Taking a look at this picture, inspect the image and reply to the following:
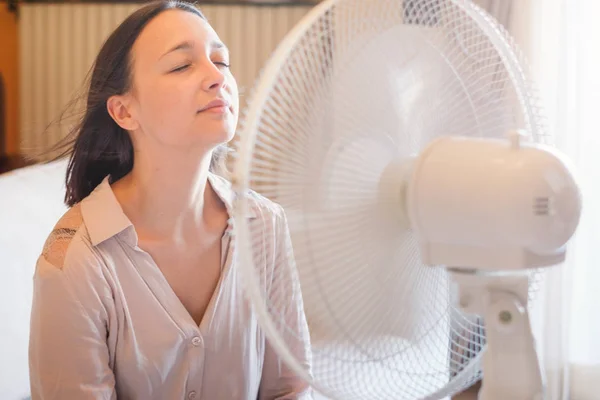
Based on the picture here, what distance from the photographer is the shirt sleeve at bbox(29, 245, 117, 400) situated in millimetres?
1105

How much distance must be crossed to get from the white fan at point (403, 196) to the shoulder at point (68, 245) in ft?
1.30

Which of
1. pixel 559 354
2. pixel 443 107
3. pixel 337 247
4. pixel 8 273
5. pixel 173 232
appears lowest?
pixel 559 354

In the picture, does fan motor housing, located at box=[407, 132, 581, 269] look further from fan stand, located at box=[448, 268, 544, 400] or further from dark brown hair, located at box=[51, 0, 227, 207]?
dark brown hair, located at box=[51, 0, 227, 207]

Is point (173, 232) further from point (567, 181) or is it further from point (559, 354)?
point (559, 354)

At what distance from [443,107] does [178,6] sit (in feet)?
1.65

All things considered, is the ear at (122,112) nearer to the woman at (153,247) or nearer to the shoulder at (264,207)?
the woman at (153,247)

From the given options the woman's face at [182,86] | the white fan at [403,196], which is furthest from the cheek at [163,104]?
the white fan at [403,196]

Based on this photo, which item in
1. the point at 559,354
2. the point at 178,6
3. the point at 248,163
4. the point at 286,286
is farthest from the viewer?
the point at 559,354

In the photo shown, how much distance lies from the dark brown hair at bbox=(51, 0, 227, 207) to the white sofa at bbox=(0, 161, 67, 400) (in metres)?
0.29

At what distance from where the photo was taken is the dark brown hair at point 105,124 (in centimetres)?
120

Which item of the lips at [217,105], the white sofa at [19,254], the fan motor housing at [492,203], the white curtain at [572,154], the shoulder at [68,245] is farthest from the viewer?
the white curtain at [572,154]

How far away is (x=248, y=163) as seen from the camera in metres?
0.69

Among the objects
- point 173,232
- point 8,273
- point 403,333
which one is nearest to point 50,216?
point 8,273

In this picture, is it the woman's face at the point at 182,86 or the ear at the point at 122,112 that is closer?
the woman's face at the point at 182,86
